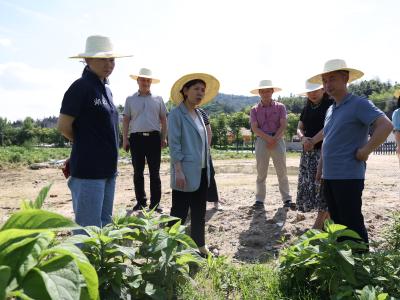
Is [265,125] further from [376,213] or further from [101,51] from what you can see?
[101,51]

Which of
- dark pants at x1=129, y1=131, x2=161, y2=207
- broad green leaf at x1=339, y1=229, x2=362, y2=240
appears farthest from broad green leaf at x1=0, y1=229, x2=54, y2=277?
dark pants at x1=129, y1=131, x2=161, y2=207

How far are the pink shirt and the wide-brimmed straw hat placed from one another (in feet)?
9.85

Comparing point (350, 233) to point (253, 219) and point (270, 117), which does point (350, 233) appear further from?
point (270, 117)

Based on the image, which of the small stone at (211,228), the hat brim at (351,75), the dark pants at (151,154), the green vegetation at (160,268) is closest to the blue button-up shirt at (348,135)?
the hat brim at (351,75)

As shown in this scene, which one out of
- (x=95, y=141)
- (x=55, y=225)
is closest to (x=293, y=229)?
(x=95, y=141)

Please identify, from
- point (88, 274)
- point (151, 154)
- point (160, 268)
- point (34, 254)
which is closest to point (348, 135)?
point (160, 268)

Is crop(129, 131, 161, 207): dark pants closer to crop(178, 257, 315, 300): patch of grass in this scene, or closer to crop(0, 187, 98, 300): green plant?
crop(178, 257, 315, 300): patch of grass

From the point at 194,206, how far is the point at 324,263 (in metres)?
1.60

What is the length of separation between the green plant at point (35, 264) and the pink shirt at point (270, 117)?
5008mm

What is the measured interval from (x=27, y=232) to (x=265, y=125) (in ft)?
16.9

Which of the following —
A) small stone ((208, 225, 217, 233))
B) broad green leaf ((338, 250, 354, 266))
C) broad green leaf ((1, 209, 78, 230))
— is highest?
broad green leaf ((1, 209, 78, 230))

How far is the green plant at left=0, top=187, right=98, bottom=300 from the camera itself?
1.03 meters

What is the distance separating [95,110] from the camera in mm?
3168

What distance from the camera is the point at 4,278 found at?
3.21ft
